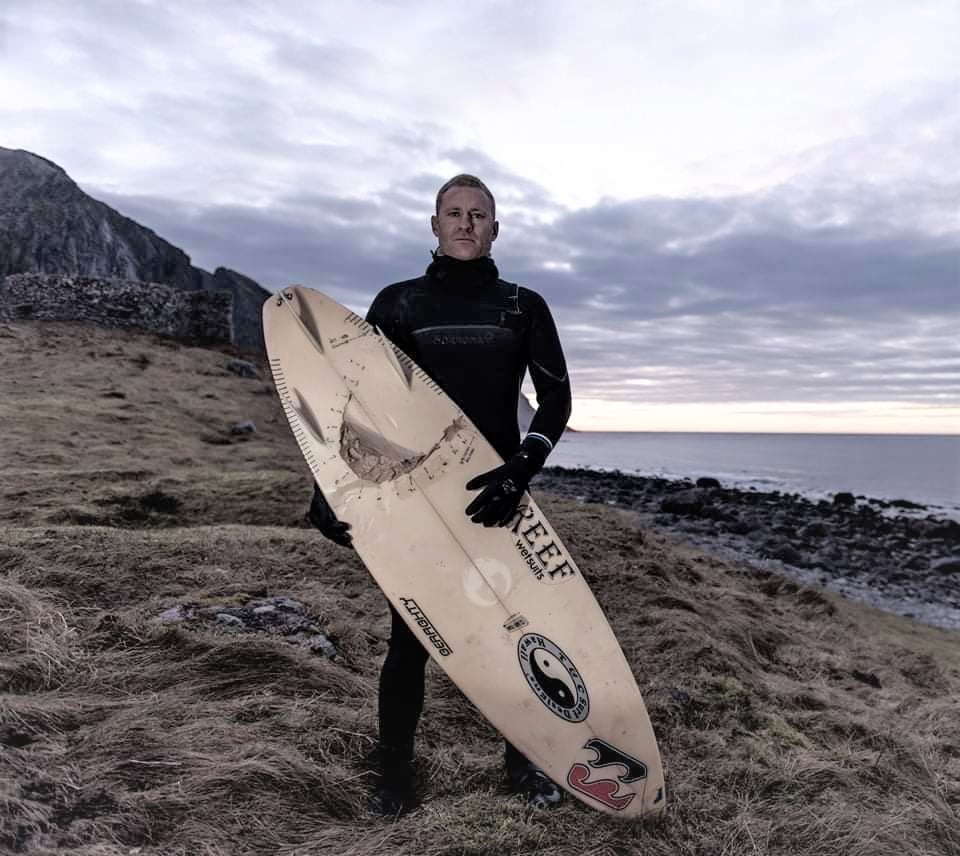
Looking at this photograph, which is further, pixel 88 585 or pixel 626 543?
pixel 626 543

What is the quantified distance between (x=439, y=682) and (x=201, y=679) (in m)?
1.23

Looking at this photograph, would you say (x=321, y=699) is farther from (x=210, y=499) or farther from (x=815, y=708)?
(x=210, y=499)

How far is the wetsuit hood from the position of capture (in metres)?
2.66

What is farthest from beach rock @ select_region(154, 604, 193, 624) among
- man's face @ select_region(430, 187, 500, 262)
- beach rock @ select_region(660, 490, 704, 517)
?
beach rock @ select_region(660, 490, 704, 517)

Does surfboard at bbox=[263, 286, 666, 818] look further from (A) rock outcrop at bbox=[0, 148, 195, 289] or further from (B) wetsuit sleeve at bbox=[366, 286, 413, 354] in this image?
(A) rock outcrop at bbox=[0, 148, 195, 289]

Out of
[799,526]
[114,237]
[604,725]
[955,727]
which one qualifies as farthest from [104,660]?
[114,237]

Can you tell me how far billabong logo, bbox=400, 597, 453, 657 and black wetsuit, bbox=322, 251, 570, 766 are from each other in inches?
3.1

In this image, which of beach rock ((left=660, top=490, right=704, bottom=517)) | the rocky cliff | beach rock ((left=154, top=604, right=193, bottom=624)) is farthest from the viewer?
the rocky cliff

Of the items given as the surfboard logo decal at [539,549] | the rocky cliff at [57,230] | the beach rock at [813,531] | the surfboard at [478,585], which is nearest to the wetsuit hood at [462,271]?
the surfboard at [478,585]

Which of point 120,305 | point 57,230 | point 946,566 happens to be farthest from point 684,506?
point 57,230

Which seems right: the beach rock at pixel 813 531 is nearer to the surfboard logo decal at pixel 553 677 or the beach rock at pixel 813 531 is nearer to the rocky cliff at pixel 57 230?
the surfboard logo decal at pixel 553 677

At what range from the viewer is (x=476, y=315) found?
2.63m

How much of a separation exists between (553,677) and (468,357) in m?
1.30

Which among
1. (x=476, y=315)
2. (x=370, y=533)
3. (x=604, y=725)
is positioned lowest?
(x=604, y=725)
